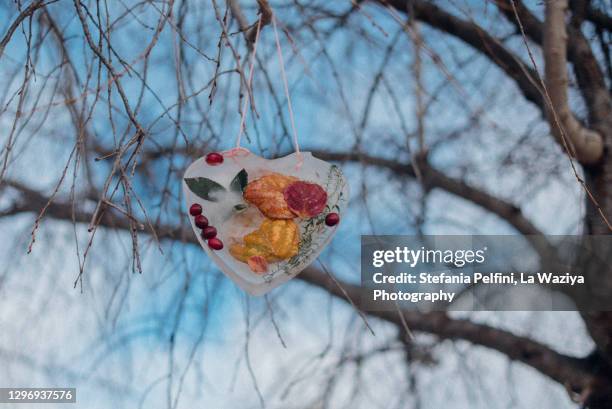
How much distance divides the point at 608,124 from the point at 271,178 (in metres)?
1.25

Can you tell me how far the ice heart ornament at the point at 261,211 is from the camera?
1093mm

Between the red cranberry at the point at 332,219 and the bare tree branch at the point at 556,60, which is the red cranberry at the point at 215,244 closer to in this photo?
the red cranberry at the point at 332,219

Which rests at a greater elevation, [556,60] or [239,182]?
[556,60]

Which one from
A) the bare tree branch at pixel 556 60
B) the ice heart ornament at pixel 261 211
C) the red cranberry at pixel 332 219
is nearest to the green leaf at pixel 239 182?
the ice heart ornament at pixel 261 211

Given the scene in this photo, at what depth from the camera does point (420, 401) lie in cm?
178

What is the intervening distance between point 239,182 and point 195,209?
0.08 metres

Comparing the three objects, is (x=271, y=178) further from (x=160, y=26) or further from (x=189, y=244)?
(x=189, y=244)

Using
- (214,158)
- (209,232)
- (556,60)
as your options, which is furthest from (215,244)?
(556,60)

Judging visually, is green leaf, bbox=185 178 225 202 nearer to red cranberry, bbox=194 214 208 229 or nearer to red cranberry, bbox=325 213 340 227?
red cranberry, bbox=194 214 208 229

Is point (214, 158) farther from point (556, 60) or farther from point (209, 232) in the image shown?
point (556, 60)

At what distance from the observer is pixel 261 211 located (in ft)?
3.62

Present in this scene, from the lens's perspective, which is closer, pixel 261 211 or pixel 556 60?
pixel 261 211

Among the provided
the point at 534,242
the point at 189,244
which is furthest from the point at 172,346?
the point at 534,242

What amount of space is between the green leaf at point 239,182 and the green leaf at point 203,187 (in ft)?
0.09
